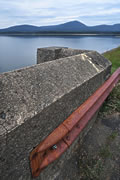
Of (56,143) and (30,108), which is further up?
(30,108)

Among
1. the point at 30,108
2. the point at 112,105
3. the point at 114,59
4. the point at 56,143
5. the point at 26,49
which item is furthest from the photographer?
the point at 26,49

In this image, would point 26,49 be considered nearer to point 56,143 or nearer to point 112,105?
point 112,105

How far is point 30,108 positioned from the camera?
1183 millimetres

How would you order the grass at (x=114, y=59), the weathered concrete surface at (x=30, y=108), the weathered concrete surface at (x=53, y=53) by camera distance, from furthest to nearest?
the grass at (x=114, y=59) → the weathered concrete surface at (x=53, y=53) → the weathered concrete surface at (x=30, y=108)

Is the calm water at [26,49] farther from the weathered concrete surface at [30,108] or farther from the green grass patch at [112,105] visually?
the weathered concrete surface at [30,108]

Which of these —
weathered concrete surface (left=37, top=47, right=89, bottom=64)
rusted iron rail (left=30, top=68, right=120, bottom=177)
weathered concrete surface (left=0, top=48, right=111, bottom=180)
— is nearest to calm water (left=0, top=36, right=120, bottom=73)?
weathered concrete surface (left=37, top=47, right=89, bottom=64)

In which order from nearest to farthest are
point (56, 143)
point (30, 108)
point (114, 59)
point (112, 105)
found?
1. point (30, 108)
2. point (56, 143)
3. point (112, 105)
4. point (114, 59)

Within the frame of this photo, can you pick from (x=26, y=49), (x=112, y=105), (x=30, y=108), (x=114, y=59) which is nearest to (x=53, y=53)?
(x=112, y=105)

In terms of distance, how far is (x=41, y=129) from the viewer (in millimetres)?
1293

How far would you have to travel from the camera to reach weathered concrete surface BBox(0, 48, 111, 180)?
1.04 m

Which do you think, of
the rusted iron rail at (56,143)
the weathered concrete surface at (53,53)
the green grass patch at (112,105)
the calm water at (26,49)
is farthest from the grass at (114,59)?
the calm water at (26,49)

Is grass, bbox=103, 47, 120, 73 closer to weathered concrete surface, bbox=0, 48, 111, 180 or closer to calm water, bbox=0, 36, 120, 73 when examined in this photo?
weathered concrete surface, bbox=0, 48, 111, 180

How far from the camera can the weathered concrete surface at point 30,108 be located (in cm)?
104

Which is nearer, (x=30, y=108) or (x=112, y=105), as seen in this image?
(x=30, y=108)
